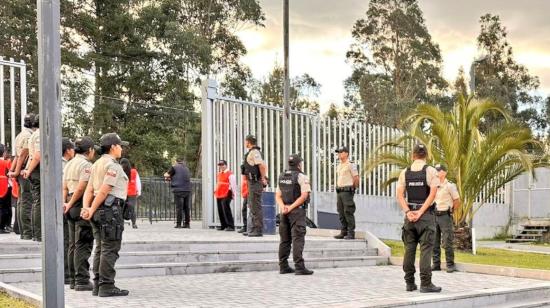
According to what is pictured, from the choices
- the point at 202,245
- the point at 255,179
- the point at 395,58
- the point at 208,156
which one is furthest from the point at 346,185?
the point at 395,58

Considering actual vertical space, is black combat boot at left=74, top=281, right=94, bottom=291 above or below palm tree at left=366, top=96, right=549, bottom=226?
below

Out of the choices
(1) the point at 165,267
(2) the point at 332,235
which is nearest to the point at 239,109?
(2) the point at 332,235

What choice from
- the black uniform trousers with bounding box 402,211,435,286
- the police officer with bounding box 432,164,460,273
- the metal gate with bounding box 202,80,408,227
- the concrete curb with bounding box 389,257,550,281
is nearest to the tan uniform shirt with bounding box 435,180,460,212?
the police officer with bounding box 432,164,460,273

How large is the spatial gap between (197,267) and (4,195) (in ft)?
13.1

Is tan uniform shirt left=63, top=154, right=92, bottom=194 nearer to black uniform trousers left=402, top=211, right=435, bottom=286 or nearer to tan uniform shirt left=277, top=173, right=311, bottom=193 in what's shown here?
tan uniform shirt left=277, top=173, right=311, bottom=193

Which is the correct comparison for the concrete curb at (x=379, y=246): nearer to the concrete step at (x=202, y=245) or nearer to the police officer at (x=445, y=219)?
the concrete step at (x=202, y=245)

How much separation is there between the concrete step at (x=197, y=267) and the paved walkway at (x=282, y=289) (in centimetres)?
19

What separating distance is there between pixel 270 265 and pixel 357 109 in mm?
35377

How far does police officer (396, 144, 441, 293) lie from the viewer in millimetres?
8430

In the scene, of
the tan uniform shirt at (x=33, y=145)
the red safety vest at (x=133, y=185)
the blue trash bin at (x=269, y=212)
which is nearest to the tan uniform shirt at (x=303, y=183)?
the tan uniform shirt at (x=33, y=145)

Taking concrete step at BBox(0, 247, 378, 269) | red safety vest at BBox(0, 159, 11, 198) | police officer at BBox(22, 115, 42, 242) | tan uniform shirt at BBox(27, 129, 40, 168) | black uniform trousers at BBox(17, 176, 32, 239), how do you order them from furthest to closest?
red safety vest at BBox(0, 159, 11, 198) < black uniform trousers at BBox(17, 176, 32, 239) < tan uniform shirt at BBox(27, 129, 40, 168) < police officer at BBox(22, 115, 42, 242) < concrete step at BBox(0, 247, 378, 269)

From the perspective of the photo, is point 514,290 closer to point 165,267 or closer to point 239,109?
point 165,267

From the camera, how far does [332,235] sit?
46.3 ft

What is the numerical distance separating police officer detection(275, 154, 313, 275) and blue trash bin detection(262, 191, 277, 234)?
13.0ft
